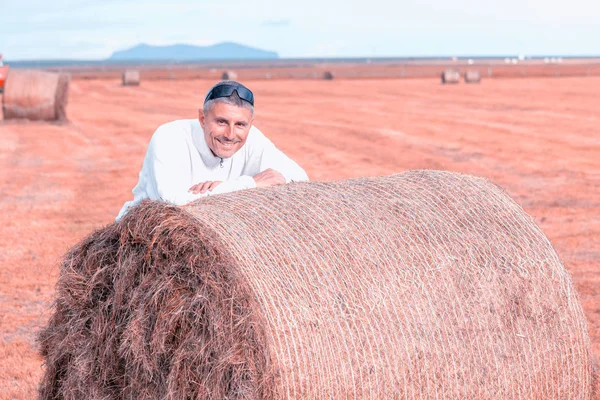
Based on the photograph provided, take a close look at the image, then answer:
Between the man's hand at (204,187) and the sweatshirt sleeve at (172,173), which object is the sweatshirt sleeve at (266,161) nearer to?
the sweatshirt sleeve at (172,173)

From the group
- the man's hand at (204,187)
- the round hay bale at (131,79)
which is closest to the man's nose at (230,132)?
the man's hand at (204,187)

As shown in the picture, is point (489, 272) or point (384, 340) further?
point (489, 272)

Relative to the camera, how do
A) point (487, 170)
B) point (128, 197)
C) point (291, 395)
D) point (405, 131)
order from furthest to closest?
point (405, 131), point (487, 170), point (128, 197), point (291, 395)

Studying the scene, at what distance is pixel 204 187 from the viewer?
4996mm

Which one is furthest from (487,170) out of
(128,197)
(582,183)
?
(128,197)

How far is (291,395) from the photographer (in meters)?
3.75

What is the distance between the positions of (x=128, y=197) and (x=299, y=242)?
8.73m

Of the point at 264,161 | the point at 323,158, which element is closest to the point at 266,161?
the point at 264,161

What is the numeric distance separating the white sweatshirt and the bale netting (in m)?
0.41

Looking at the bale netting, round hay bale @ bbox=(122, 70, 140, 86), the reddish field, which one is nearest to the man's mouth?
the bale netting

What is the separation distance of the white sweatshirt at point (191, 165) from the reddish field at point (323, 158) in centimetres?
146

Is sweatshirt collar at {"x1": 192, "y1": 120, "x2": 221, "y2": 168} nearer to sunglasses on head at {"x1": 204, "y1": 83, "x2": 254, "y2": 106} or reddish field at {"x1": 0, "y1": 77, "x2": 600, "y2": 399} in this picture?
sunglasses on head at {"x1": 204, "y1": 83, "x2": 254, "y2": 106}

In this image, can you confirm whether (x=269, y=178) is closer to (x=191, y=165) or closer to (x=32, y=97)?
(x=191, y=165)

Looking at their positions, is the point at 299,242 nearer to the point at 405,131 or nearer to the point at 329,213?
the point at 329,213
